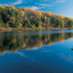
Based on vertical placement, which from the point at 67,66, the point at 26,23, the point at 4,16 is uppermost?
the point at 4,16

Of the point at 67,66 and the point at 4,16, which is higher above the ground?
the point at 4,16

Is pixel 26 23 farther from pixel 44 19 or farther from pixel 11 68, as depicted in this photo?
pixel 11 68

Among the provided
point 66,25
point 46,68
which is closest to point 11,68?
point 46,68

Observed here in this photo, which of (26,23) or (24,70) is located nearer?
(24,70)

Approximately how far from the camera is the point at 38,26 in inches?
4624

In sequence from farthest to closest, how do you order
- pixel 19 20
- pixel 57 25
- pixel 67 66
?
pixel 57 25 < pixel 19 20 < pixel 67 66

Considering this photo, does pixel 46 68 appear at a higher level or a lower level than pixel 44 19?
lower

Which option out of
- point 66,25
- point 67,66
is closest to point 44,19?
point 66,25

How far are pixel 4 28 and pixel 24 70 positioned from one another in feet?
243

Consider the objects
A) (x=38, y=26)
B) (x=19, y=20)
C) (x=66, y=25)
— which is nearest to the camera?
(x=19, y=20)

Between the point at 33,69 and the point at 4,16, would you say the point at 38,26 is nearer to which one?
the point at 4,16

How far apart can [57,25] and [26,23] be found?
69.5 m

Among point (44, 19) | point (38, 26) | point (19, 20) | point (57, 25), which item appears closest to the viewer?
point (19, 20)

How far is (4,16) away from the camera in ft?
294
